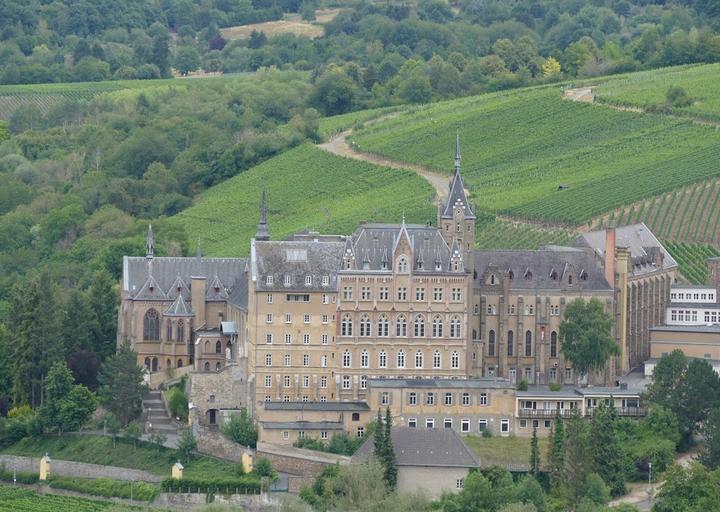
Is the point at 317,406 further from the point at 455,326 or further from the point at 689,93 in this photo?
the point at 689,93

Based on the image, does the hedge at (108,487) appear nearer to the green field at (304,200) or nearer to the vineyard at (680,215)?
the green field at (304,200)

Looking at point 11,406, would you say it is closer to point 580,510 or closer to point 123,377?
point 123,377

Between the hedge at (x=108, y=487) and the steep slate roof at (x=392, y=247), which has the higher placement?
the steep slate roof at (x=392, y=247)

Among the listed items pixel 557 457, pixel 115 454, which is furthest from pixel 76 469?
pixel 557 457

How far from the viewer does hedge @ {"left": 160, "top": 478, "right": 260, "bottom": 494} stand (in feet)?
375

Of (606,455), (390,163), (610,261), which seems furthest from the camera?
(390,163)

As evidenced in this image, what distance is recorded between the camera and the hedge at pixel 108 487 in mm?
116875

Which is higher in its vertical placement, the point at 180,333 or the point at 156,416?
the point at 180,333

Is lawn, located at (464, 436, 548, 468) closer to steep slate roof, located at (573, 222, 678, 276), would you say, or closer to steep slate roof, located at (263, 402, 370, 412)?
steep slate roof, located at (263, 402, 370, 412)

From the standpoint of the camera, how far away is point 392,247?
122 meters

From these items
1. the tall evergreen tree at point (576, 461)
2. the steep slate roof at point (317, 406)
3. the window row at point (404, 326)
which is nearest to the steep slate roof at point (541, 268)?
the window row at point (404, 326)

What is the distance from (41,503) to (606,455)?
88.0ft

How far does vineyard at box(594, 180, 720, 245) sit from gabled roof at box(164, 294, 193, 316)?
30.0m

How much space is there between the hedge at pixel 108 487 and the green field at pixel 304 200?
36.8 metres
